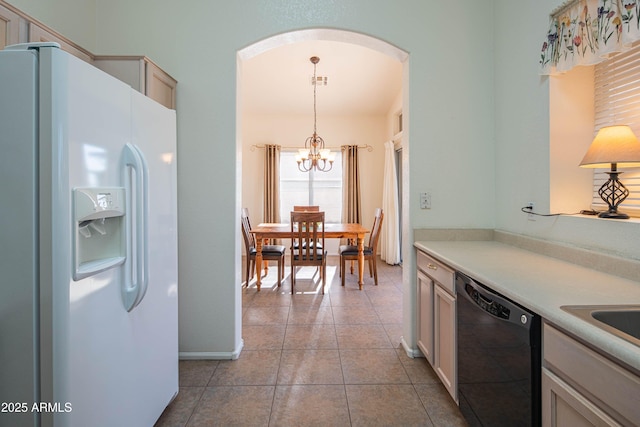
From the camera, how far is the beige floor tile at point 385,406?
169cm

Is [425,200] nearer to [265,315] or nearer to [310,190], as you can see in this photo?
[265,315]

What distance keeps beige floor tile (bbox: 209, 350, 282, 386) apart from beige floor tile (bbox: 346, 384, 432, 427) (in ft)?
1.77

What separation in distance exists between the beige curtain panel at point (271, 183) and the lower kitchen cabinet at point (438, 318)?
14.0ft

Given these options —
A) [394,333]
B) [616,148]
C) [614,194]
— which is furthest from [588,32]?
[394,333]

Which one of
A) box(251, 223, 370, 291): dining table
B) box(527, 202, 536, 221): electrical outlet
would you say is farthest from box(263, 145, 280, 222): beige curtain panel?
box(527, 202, 536, 221): electrical outlet

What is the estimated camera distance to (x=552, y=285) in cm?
123

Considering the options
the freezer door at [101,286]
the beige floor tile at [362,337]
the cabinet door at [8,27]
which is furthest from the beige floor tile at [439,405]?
the cabinet door at [8,27]

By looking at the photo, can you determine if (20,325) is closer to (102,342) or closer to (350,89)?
(102,342)

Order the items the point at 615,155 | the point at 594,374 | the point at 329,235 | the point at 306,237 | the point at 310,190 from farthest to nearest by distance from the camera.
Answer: the point at 310,190 → the point at 329,235 → the point at 306,237 → the point at 615,155 → the point at 594,374

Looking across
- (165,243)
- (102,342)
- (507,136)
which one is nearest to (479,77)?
(507,136)

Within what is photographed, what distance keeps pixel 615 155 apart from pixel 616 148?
35 millimetres

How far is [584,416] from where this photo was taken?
0.84 m

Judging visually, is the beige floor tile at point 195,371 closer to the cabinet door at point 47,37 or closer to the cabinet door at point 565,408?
the cabinet door at point 565,408

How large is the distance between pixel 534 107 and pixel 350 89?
12.3ft
